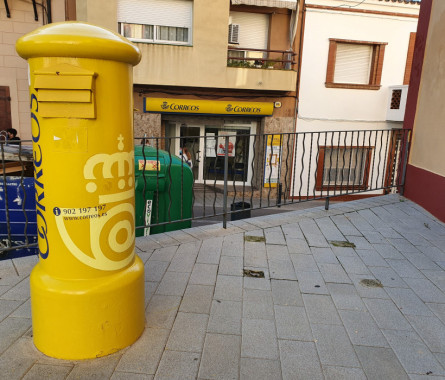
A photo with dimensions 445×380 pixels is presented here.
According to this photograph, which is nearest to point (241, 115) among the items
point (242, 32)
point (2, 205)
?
point (242, 32)

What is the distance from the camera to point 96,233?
2.25 m

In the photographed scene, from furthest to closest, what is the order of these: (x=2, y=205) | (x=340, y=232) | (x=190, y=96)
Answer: (x=190, y=96) < (x=340, y=232) < (x=2, y=205)

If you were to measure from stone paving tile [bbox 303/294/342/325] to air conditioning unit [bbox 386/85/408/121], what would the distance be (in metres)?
12.3

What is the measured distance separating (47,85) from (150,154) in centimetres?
338

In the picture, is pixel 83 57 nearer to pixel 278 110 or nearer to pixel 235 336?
pixel 235 336


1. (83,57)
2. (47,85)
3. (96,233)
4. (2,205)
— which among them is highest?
(83,57)

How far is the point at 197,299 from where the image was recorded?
317 centimetres

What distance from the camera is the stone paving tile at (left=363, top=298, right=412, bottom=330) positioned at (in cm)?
288

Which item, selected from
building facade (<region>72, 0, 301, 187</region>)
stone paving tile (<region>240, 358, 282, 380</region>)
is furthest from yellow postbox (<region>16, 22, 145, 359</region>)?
building facade (<region>72, 0, 301, 187</region>)

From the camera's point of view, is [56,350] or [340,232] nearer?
[56,350]

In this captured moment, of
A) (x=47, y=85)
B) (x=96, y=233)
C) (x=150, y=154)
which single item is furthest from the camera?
(x=150, y=154)

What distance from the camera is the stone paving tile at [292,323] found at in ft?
8.86

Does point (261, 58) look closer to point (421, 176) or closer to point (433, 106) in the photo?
point (433, 106)

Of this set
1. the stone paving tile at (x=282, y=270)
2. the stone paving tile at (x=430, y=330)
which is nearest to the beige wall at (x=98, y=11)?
the stone paving tile at (x=282, y=270)
